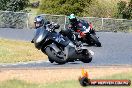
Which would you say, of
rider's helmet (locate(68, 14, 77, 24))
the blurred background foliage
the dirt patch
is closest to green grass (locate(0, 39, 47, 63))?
rider's helmet (locate(68, 14, 77, 24))

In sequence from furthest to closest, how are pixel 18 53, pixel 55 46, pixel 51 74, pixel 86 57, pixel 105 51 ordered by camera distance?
pixel 105 51 → pixel 18 53 → pixel 86 57 → pixel 55 46 → pixel 51 74

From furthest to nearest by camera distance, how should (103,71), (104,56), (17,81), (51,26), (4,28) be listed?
(4,28) < (104,56) < (51,26) < (103,71) < (17,81)

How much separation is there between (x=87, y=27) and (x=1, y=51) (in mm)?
4917

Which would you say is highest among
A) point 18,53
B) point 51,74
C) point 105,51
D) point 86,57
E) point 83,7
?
point 51,74

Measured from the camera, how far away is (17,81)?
13820 mm

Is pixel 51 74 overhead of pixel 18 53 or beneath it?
overhead

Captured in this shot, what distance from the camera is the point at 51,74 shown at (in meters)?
15.9

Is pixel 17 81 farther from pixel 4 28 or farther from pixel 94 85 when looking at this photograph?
pixel 4 28

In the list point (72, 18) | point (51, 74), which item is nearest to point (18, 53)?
point (72, 18)

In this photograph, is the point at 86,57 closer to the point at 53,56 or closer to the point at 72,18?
the point at 53,56

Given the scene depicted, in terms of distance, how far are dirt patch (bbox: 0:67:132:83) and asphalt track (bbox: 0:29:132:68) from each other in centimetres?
149

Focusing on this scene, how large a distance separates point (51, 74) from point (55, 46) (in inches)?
87.7

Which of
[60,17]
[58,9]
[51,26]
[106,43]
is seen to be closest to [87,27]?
[106,43]

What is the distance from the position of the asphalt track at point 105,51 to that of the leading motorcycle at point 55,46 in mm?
325
